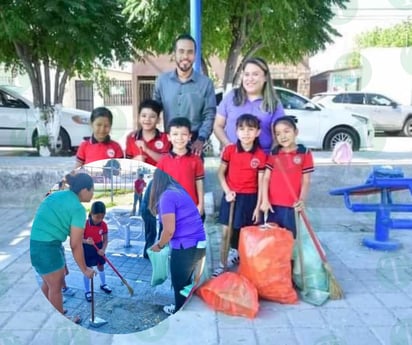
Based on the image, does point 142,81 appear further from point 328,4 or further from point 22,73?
point 328,4

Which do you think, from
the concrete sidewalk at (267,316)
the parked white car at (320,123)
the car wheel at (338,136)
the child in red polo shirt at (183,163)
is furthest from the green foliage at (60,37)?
the child in red polo shirt at (183,163)

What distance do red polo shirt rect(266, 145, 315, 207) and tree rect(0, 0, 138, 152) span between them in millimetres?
4433

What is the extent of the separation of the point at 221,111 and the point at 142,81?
1462cm

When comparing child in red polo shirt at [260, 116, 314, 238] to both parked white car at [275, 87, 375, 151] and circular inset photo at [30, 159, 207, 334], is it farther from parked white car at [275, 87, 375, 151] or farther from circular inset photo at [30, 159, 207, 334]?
parked white car at [275, 87, 375, 151]

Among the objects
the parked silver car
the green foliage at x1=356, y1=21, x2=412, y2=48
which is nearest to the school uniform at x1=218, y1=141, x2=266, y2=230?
the parked silver car

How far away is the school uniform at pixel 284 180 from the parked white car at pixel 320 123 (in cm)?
620

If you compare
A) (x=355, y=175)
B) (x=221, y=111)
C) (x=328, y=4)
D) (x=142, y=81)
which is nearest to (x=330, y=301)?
(x=221, y=111)

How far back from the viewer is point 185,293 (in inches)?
91.5

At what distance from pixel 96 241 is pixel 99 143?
0.89m

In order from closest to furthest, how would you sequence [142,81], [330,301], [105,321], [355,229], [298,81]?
[105,321]
[330,301]
[355,229]
[142,81]
[298,81]

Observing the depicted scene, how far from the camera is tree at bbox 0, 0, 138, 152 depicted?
649 cm

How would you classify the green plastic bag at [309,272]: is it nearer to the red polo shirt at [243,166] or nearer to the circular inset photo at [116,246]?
the red polo shirt at [243,166]

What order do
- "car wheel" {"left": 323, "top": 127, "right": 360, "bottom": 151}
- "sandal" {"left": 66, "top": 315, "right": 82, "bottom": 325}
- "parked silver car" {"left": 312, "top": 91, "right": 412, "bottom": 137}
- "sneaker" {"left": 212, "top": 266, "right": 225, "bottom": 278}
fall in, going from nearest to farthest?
"sandal" {"left": 66, "top": 315, "right": 82, "bottom": 325}, "sneaker" {"left": 212, "top": 266, "right": 225, "bottom": 278}, "car wheel" {"left": 323, "top": 127, "right": 360, "bottom": 151}, "parked silver car" {"left": 312, "top": 91, "right": 412, "bottom": 137}

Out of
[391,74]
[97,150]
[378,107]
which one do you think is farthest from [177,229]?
[391,74]
